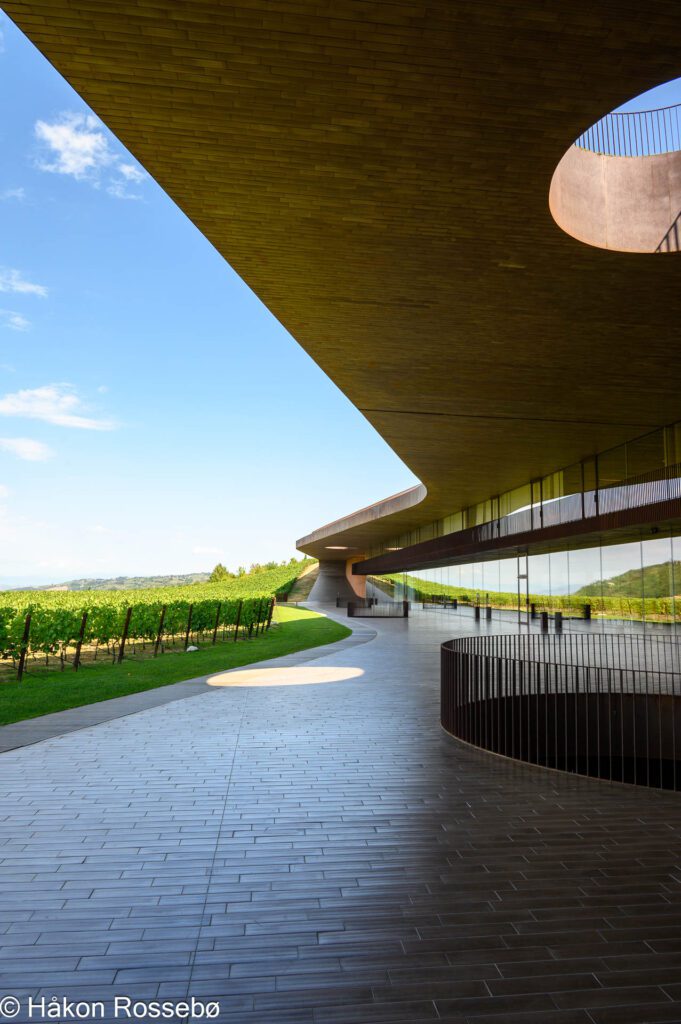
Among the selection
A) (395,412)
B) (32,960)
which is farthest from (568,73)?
(395,412)

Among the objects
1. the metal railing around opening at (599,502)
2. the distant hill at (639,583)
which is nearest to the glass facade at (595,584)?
the distant hill at (639,583)

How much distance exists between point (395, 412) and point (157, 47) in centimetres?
1009

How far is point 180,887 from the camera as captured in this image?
4.03 meters

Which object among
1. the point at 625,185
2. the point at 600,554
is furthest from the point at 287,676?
the point at 600,554

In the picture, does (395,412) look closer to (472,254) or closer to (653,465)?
(472,254)

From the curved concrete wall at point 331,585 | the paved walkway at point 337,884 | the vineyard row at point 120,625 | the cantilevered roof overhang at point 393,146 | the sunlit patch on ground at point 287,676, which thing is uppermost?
the cantilevered roof overhang at point 393,146

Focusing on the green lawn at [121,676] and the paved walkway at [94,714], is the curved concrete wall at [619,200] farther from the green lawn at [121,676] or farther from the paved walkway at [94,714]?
the green lawn at [121,676]

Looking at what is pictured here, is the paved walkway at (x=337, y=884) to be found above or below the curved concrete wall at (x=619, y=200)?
below

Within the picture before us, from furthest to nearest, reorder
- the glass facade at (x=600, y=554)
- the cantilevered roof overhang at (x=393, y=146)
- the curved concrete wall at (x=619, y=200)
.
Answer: the glass facade at (x=600, y=554), the curved concrete wall at (x=619, y=200), the cantilevered roof overhang at (x=393, y=146)

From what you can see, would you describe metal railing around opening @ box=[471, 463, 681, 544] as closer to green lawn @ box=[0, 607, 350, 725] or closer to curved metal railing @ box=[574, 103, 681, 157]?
curved metal railing @ box=[574, 103, 681, 157]

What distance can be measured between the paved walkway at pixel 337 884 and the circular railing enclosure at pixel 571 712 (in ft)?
2.38

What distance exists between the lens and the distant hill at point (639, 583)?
1720cm

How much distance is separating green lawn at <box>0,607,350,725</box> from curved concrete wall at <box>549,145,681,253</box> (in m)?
9.27

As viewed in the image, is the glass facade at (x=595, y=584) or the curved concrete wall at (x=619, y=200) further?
the glass facade at (x=595, y=584)
